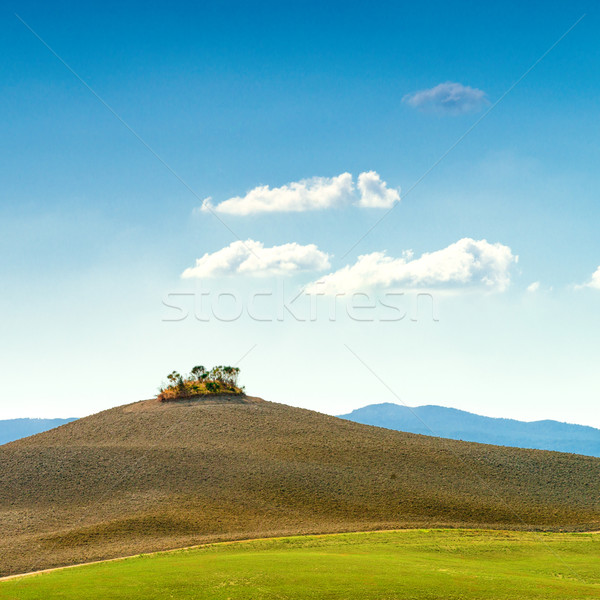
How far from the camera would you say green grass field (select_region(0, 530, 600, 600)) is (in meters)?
19.7

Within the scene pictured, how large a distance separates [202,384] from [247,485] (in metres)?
26.5

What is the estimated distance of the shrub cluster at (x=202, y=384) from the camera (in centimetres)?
6588

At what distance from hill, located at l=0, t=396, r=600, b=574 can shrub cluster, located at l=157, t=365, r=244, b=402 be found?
585cm

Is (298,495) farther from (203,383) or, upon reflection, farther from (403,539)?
(203,383)

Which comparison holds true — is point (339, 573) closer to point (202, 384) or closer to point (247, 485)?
point (247, 485)

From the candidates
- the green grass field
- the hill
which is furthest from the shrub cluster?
the green grass field

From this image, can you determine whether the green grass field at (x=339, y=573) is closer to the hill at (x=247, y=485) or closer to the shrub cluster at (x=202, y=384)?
the hill at (x=247, y=485)

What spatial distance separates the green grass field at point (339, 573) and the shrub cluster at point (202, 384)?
1435 inches

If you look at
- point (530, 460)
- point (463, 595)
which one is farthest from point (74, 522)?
point (530, 460)

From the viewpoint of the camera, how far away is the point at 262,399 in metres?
66.7

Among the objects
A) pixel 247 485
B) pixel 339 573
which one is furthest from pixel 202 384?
pixel 339 573

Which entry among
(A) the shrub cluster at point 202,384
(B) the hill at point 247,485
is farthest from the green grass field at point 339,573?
(A) the shrub cluster at point 202,384

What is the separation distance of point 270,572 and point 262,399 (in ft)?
147

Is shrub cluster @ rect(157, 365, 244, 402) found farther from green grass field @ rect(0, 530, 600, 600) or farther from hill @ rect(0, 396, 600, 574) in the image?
green grass field @ rect(0, 530, 600, 600)
